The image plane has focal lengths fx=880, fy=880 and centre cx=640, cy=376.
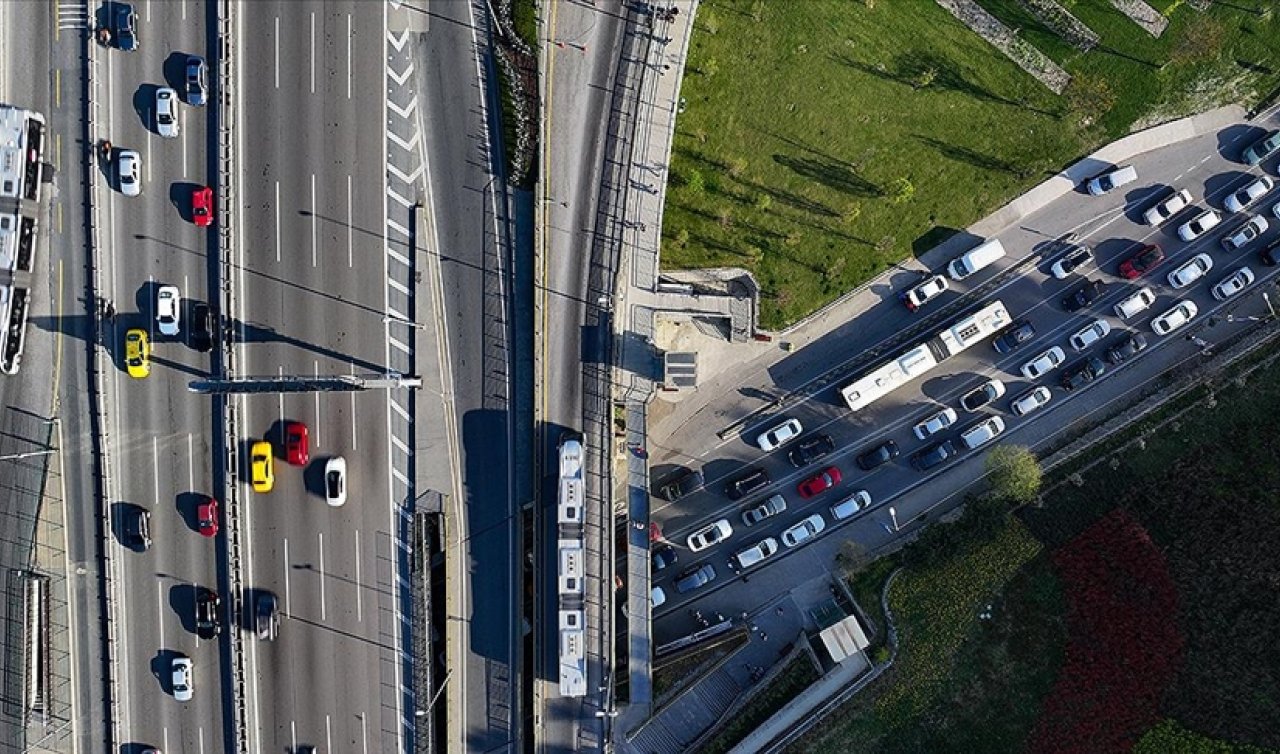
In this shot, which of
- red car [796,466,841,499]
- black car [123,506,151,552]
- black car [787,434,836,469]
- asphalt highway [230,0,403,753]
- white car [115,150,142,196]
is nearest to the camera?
white car [115,150,142,196]

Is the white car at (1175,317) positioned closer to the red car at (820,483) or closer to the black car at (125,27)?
the red car at (820,483)

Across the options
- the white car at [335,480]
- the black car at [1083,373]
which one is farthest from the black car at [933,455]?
the white car at [335,480]

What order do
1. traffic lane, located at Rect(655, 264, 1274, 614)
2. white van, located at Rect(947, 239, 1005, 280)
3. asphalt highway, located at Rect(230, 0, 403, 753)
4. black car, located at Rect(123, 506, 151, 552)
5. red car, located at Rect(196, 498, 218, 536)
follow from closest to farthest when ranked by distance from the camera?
asphalt highway, located at Rect(230, 0, 403, 753)
red car, located at Rect(196, 498, 218, 536)
black car, located at Rect(123, 506, 151, 552)
white van, located at Rect(947, 239, 1005, 280)
traffic lane, located at Rect(655, 264, 1274, 614)

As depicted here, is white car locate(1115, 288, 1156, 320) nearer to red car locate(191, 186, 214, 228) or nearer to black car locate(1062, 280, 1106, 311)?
black car locate(1062, 280, 1106, 311)

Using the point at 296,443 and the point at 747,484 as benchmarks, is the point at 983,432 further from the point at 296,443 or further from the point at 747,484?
the point at 296,443

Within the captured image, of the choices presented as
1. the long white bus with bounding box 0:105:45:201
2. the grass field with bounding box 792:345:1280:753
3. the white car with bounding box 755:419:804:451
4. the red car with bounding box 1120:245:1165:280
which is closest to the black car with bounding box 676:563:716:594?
the white car with bounding box 755:419:804:451

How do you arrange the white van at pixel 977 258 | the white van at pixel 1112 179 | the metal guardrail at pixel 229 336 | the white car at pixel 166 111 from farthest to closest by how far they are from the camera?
the white van at pixel 1112 179 < the white van at pixel 977 258 < the metal guardrail at pixel 229 336 < the white car at pixel 166 111
